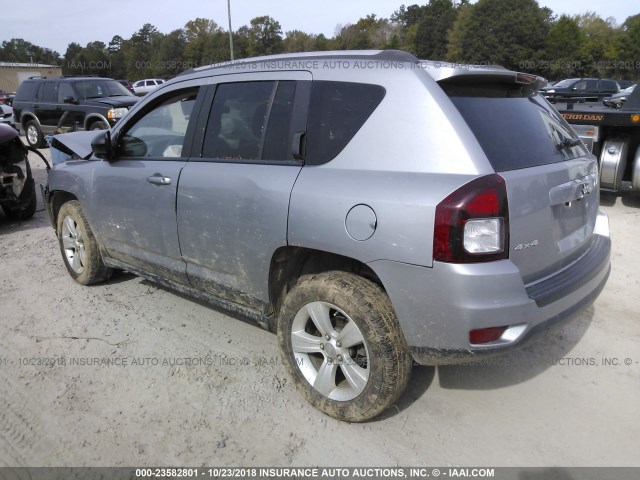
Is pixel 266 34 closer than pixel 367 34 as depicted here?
Yes

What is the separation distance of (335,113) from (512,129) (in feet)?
3.13

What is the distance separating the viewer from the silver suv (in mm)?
2377

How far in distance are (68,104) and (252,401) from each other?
12471 millimetres

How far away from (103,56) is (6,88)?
20.4 meters

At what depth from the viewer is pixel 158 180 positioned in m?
3.63

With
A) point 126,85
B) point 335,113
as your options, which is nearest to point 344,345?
point 335,113

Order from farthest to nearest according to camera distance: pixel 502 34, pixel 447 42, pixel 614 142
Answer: pixel 447 42 → pixel 502 34 → pixel 614 142

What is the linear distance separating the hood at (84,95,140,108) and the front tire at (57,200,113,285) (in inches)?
310

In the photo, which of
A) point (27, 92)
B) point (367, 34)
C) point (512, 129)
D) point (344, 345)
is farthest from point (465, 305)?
point (367, 34)

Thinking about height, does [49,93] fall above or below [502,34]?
below

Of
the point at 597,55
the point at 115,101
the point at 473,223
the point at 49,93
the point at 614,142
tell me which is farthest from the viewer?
the point at 597,55

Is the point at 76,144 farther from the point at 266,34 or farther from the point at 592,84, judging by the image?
the point at 266,34

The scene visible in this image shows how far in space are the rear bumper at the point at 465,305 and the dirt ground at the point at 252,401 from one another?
2.04ft

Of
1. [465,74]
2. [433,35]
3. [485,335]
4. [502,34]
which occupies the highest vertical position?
[433,35]
